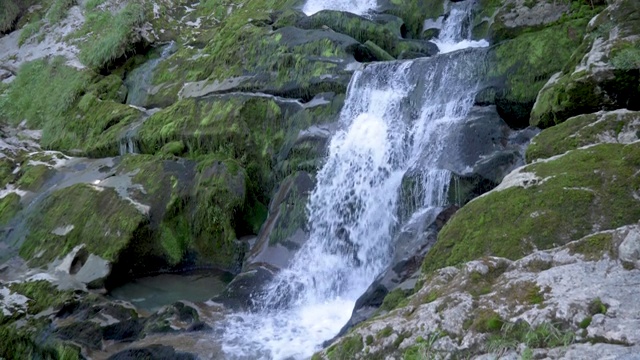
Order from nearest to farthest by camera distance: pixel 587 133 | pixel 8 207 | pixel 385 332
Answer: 1. pixel 385 332
2. pixel 587 133
3. pixel 8 207

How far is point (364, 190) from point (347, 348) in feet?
23.1

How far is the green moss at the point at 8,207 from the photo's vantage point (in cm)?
1438

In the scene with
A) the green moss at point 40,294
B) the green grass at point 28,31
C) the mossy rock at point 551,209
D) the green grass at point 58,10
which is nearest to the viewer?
the mossy rock at point 551,209

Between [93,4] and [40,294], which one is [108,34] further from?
[40,294]

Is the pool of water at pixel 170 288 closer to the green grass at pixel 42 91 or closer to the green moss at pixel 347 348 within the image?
the green moss at pixel 347 348

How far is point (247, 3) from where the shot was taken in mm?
20562

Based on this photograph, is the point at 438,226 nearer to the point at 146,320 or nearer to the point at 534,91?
the point at 534,91

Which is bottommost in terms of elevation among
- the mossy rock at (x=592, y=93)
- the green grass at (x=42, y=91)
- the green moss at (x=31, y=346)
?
→ the green moss at (x=31, y=346)

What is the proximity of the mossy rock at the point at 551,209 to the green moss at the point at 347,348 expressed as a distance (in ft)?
6.03

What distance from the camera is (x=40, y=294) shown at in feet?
35.7

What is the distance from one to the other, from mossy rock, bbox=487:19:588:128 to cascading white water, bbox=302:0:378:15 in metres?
7.27

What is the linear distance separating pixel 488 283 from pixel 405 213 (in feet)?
19.9

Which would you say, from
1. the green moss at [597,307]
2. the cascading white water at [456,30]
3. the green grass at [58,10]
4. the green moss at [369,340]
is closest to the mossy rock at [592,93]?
the green moss at [597,307]

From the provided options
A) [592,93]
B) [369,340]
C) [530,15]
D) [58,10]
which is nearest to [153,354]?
[369,340]
